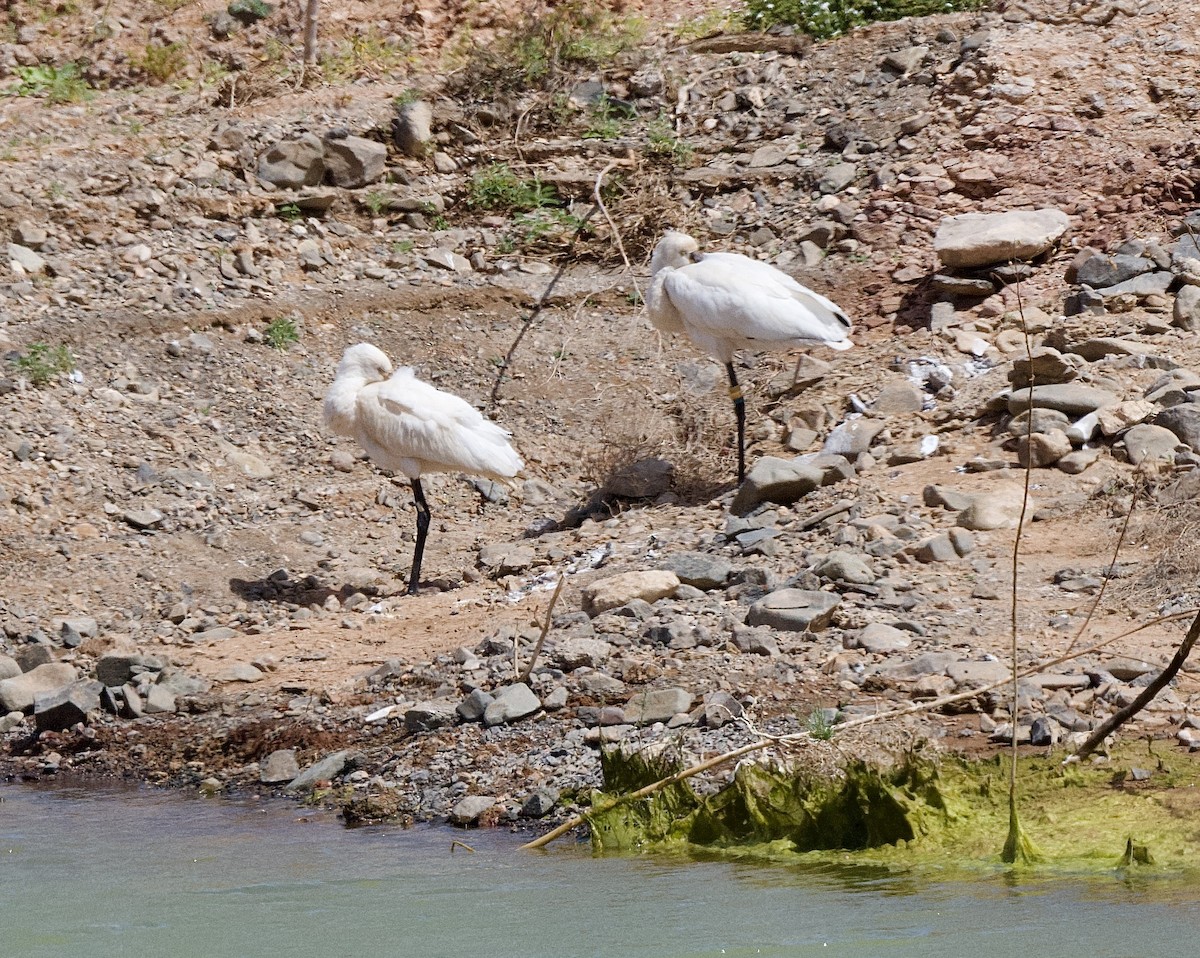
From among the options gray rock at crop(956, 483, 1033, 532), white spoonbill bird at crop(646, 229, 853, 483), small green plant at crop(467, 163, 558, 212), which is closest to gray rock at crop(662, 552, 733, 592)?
gray rock at crop(956, 483, 1033, 532)

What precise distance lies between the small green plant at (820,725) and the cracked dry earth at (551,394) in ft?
0.53

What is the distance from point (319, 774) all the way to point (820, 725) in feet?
6.52

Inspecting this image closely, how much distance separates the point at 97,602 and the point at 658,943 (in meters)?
5.46

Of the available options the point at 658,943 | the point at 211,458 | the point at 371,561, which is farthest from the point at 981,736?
the point at 211,458

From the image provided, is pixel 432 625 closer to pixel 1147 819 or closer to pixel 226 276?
pixel 1147 819

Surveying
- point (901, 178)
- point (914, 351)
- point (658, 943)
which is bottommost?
point (658, 943)

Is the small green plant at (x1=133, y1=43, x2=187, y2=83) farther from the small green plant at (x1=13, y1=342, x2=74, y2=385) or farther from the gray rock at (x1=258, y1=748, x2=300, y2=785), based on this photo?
the gray rock at (x1=258, y1=748, x2=300, y2=785)

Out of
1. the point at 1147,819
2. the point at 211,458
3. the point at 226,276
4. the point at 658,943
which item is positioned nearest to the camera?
A: the point at 658,943

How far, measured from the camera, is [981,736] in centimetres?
558

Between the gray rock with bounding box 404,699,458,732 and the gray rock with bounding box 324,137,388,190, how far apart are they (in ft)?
27.3

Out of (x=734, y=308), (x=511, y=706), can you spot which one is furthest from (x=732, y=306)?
(x=511, y=706)

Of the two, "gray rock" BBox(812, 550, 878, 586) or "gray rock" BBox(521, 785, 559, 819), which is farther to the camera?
"gray rock" BBox(812, 550, 878, 586)

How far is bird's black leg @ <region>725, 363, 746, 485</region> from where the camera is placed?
9773mm

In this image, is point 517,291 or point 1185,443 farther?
point 517,291
